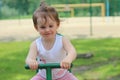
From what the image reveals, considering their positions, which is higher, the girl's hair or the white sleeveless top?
the girl's hair

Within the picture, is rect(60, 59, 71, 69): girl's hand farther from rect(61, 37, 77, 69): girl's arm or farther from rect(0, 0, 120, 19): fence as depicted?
rect(0, 0, 120, 19): fence

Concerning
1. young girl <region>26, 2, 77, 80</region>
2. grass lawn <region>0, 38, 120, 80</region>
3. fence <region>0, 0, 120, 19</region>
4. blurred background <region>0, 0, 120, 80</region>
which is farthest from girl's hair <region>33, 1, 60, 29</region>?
fence <region>0, 0, 120, 19</region>

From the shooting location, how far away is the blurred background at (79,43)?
8609 millimetres

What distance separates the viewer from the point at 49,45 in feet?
11.6

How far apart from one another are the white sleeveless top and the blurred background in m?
0.24

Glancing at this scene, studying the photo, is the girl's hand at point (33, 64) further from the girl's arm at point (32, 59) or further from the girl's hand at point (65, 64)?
the girl's hand at point (65, 64)

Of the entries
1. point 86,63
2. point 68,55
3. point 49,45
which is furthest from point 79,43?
point 68,55

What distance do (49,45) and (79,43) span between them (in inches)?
419

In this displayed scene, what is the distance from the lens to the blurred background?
8609 millimetres

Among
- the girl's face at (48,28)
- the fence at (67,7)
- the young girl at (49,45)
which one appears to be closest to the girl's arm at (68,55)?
the young girl at (49,45)

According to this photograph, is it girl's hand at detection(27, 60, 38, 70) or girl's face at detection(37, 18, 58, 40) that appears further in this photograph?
girl's face at detection(37, 18, 58, 40)

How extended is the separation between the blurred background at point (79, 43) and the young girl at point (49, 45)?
8.0 inches

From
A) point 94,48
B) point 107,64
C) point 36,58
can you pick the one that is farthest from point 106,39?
point 36,58

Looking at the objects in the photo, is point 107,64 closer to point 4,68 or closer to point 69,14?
point 4,68
